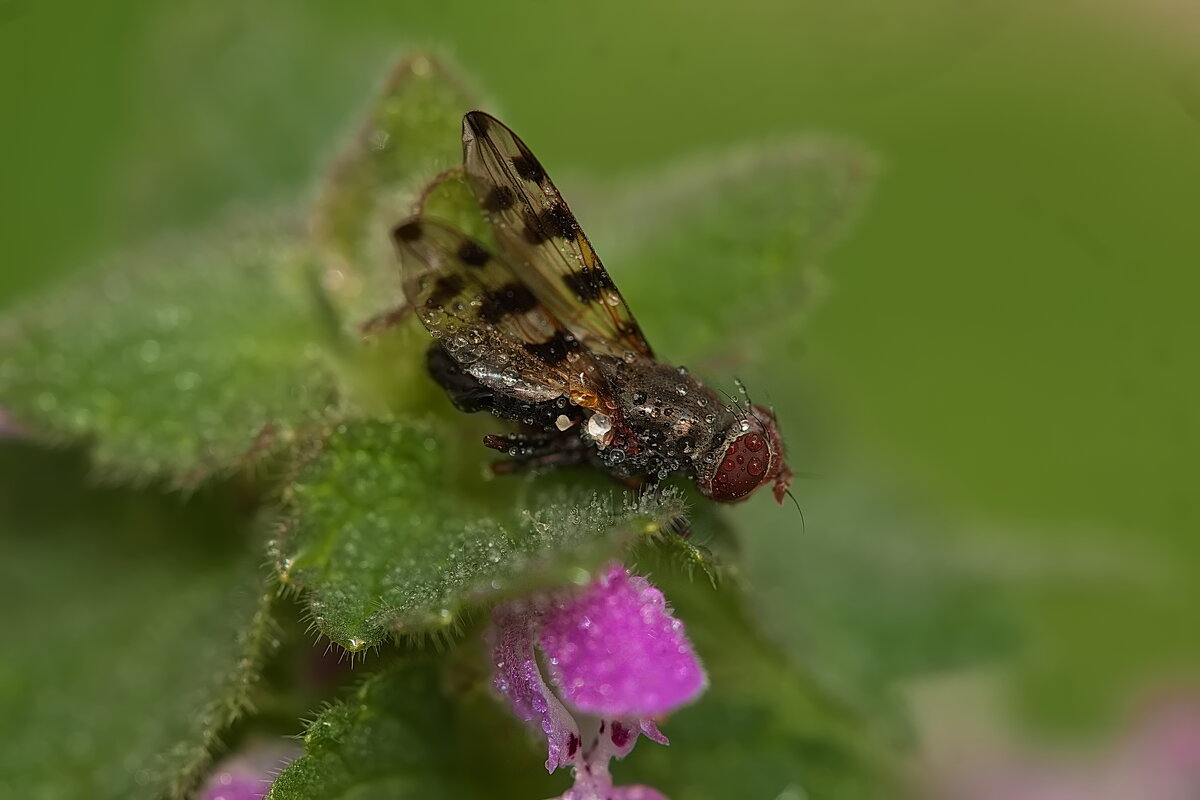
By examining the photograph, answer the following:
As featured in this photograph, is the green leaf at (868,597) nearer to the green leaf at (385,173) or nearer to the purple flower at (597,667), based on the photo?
the purple flower at (597,667)

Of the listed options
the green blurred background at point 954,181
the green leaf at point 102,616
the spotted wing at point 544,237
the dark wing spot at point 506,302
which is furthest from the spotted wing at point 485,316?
the green blurred background at point 954,181

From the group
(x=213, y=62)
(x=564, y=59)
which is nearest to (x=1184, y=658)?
(x=564, y=59)

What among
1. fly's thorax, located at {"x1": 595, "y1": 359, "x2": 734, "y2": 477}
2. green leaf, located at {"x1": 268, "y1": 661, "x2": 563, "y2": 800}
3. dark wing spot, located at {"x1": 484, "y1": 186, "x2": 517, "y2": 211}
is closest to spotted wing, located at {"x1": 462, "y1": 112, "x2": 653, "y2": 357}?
dark wing spot, located at {"x1": 484, "y1": 186, "x2": 517, "y2": 211}

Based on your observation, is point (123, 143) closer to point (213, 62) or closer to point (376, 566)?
point (213, 62)

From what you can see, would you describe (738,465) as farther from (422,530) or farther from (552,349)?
(422,530)

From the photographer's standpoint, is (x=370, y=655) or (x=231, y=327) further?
(x=231, y=327)

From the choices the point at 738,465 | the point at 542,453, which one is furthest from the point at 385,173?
the point at 738,465

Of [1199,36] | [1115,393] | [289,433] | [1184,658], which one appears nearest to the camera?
[289,433]
